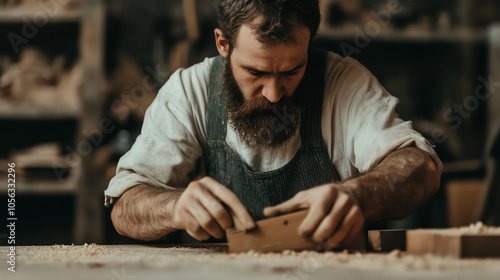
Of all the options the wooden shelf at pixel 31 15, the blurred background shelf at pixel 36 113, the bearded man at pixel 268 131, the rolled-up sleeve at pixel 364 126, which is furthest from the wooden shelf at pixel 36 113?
the rolled-up sleeve at pixel 364 126

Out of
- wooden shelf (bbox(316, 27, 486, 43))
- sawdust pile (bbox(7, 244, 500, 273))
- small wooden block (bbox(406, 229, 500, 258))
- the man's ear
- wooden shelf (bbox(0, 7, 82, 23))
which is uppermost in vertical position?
wooden shelf (bbox(0, 7, 82, 23))

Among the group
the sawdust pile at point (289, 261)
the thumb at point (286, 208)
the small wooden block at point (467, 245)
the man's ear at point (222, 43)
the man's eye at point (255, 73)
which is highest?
the man's ear at point (222, 43)

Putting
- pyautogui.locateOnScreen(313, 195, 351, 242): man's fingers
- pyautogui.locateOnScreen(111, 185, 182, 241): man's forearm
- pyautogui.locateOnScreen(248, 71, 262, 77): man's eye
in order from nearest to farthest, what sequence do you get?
pyautogui.locateOnScreen(313, 195, 351, 242): man's fingers
pyautogui.locateOnScreen(111, 185, 182, 241): man's forearm
pyautogui.locateOnScreen(248, 71, 262, 77): man's eye

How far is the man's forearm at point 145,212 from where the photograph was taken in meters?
1.27

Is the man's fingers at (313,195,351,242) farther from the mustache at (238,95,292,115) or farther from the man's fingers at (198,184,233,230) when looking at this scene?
the mustache at (238,95,292,115)

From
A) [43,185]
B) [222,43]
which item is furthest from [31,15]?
[222,43]

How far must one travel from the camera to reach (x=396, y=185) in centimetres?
117

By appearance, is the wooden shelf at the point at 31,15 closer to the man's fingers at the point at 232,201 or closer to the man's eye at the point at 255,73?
the man's eye at the point at 255,73

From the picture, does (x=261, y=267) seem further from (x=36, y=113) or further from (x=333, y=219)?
(x=36, y=113)

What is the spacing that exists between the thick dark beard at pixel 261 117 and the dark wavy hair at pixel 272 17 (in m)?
0.16

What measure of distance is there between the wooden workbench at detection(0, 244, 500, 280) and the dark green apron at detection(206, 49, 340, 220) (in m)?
0.50

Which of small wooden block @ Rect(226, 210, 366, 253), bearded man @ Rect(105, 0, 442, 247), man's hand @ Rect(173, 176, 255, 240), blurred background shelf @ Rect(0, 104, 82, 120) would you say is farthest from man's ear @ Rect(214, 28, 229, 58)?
blurred background shelf @ Rect(0, 104, 82, 120)

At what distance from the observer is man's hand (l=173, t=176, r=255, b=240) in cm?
103

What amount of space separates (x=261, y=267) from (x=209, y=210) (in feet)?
0.83
